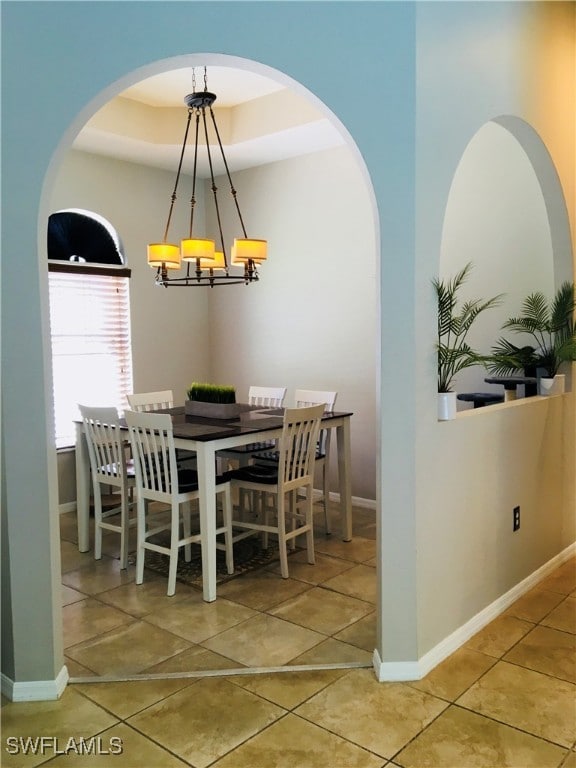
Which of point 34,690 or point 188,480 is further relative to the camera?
point 188,480

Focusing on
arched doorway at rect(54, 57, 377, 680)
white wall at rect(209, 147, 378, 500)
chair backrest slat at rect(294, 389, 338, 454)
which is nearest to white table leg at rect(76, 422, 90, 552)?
arched doorway at rect(54, 57, 377, 680)

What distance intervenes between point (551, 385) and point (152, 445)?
2.31 meters

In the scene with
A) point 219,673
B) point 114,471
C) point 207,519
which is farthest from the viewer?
point 114,471

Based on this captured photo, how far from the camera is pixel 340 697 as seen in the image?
8.29 ft

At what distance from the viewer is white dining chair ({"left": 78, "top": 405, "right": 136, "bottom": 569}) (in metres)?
3.97

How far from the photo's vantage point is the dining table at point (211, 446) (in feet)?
11.4

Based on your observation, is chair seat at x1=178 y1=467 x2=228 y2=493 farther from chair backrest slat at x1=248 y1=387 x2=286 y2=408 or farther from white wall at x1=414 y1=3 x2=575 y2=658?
white wall at x1=414 y1=3 x2=575 y2=658

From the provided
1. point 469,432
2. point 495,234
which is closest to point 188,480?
point 469,432

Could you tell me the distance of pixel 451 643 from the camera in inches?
114

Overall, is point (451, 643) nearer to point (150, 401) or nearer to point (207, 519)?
point (207, 519)

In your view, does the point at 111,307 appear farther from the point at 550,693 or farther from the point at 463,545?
the point at 550,693

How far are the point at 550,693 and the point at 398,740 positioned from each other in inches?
28.1

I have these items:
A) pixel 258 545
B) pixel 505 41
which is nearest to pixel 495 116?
pixel 505 41

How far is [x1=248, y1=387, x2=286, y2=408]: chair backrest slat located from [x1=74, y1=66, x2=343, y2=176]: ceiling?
193 cm
